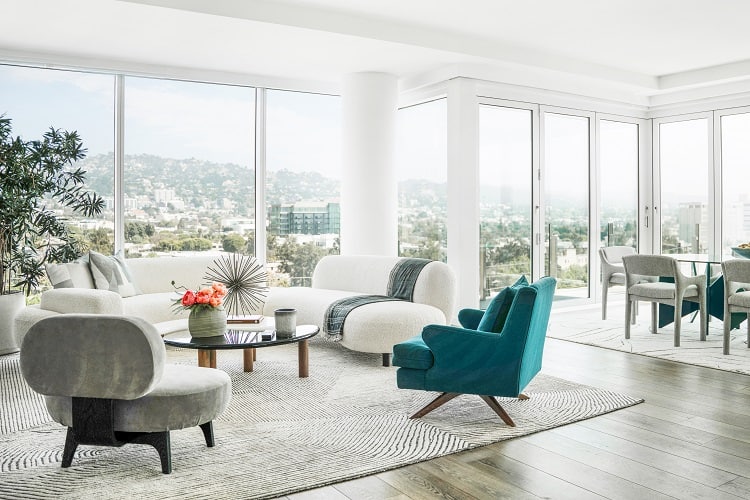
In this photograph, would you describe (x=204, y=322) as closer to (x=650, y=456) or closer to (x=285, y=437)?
(x=285, y=437)

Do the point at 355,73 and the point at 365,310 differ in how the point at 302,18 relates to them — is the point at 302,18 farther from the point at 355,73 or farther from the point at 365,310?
the point at 365,310

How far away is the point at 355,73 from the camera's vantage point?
22.5 feet

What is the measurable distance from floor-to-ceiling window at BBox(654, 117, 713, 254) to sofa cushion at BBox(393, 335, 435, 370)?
6.09m

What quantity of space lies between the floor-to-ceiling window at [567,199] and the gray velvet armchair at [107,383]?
5.68m

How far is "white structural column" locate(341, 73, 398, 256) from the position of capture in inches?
270

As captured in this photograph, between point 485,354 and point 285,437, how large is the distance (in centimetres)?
109

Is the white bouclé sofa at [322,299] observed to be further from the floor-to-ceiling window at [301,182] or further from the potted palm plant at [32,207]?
the floor-to-ceiling window at [301,182]

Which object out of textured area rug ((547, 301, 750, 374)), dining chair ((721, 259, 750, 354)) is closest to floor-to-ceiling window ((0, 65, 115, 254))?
textured area rug ((547, 301, 750, 374))

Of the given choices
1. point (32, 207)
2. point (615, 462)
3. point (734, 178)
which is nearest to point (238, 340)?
point (615, 462)

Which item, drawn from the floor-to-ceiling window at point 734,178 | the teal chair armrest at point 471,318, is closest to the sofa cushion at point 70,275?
the teal chair armrest at point 471,318

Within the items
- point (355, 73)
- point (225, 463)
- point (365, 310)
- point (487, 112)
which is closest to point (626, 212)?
point (487, 112)

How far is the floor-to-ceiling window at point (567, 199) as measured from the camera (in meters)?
7.63

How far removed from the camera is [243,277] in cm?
616

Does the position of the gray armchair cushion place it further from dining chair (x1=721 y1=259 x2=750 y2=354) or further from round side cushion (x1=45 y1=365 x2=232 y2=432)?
dining chair (x1=721 y1=259 x2=750 y2=354)
